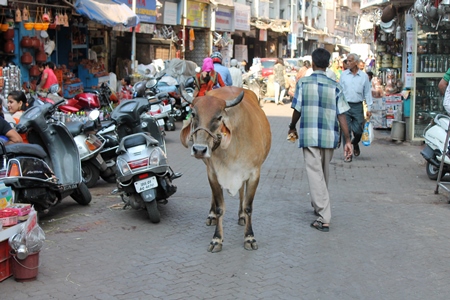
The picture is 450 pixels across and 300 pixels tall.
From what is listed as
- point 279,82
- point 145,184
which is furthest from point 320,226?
point 279,82

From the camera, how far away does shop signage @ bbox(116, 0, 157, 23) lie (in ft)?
69.8

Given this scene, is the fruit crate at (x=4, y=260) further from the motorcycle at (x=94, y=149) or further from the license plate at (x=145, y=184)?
the motorcycle at (x=94, y=149)

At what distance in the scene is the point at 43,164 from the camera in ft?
20.5

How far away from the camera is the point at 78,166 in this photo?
23.3ft

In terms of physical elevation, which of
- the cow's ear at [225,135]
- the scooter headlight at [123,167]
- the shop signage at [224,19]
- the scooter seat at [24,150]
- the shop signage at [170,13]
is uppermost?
the shop signage at [224,19]

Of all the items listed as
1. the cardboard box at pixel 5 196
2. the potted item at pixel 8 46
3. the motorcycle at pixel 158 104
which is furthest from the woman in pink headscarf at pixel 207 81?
the cardboard box at pixel 5 196

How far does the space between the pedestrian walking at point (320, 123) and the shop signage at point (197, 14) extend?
20751mm

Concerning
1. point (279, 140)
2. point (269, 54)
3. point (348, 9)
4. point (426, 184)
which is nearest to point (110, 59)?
point (279, 140)

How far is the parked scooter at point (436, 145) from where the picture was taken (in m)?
8.91

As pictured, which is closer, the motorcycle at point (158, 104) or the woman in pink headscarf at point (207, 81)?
the woman in pink headscarf at point (207, 81)

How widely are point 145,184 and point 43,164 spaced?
1.05m

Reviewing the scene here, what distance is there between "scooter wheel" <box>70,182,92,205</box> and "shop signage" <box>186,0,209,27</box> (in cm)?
2002

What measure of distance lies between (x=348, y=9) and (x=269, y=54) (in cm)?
2736

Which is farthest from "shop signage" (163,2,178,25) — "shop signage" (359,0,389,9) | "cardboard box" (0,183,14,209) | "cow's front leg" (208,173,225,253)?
"cardboard box" (0,183,14,209)
